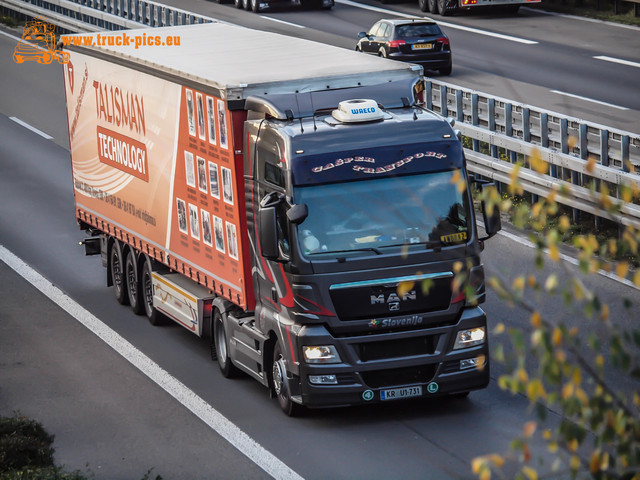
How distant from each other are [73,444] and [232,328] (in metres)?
2.25

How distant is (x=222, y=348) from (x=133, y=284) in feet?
11.0

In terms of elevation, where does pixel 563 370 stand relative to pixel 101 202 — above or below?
above

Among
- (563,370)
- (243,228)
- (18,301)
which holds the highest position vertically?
(563,370)

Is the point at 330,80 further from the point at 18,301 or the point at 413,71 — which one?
the point at 18,301

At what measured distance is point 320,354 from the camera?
11.8m

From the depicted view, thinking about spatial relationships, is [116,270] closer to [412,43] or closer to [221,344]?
[221,344]

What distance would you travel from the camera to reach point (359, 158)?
11.7 metres

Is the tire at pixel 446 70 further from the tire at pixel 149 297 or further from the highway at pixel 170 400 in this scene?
the tire at pixel 149 297

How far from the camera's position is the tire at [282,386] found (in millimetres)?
12281

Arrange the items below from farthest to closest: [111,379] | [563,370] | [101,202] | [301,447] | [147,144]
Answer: [101,202] → [147,144] → [111,379] → [301,447] → [563,370]

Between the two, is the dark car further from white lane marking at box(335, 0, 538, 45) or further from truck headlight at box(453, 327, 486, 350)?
truck headlight at box(453, 327, 486, 350)

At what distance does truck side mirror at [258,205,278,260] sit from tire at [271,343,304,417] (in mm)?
1244

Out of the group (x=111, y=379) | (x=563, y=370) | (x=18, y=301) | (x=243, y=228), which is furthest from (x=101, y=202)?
(x=563, y=370)

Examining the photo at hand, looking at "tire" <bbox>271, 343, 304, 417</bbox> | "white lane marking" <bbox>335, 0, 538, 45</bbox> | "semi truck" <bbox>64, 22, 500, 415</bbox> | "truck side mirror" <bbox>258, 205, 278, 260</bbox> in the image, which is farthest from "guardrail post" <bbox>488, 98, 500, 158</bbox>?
"white lane marking" <bbox>335, 0, 538, 45</bbox>
